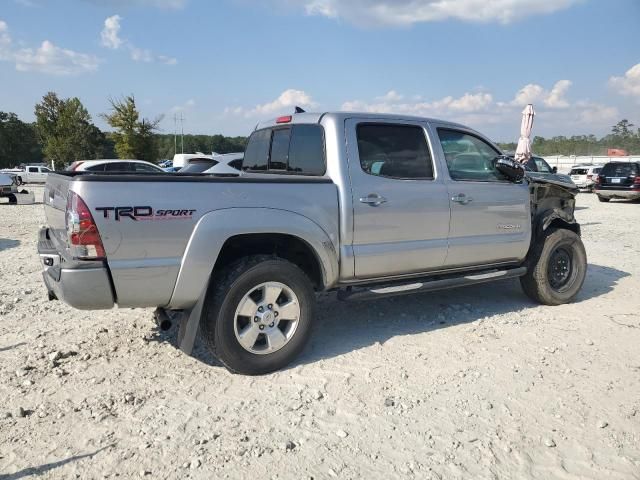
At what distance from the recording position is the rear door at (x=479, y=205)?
4762mm

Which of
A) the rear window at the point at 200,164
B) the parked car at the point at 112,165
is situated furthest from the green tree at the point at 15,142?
the rear window at the point at 200,164

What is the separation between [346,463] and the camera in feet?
9.04

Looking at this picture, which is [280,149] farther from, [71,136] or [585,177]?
[71,136]

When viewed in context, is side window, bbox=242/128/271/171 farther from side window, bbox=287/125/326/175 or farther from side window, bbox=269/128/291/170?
side window, bbox=287/125/326/175

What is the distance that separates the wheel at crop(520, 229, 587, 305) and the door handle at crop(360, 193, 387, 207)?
2.29m

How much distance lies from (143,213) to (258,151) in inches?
85.5

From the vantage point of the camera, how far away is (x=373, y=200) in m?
4.18

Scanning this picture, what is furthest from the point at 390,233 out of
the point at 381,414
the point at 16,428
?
the point at 16,428

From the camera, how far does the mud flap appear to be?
11.7ft

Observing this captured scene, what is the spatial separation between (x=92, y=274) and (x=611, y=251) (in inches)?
346

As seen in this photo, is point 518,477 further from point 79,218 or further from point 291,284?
point 79,218

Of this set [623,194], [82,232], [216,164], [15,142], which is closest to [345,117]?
[82,232]

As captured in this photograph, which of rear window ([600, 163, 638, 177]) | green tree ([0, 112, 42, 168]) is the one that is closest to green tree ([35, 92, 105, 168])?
green tree ([0, 112, 42, 168])

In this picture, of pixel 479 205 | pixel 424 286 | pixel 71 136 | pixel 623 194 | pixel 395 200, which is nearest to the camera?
pixel 395 200
